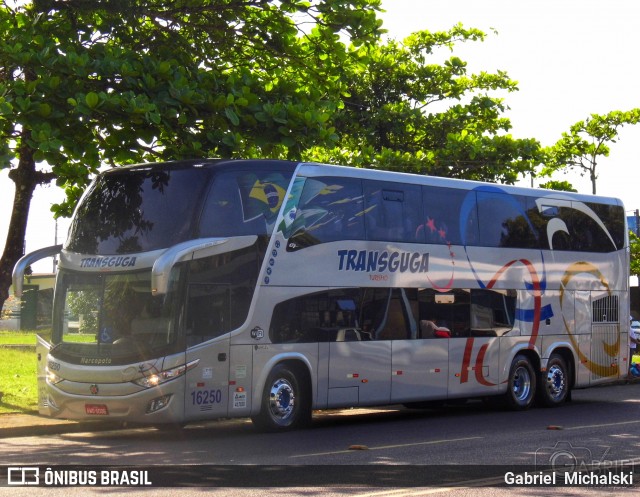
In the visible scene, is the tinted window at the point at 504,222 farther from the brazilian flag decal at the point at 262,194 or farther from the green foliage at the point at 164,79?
the brazilian flag decal at the point at 262,194

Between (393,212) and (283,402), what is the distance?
3839mm

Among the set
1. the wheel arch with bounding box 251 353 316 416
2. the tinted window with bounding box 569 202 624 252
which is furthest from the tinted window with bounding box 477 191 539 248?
the wheel arch with bounding box 251 353 316 416

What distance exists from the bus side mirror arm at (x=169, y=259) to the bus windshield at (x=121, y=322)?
0.51 m

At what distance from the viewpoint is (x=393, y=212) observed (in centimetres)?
1819

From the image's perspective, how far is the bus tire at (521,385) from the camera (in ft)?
67.8

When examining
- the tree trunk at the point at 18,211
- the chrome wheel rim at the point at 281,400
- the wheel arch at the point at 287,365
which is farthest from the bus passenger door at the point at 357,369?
the tree trunk at the point at 18,211

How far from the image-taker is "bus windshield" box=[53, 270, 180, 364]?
14844 millimetres

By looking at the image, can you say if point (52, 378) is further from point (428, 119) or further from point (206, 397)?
point (428, 119)

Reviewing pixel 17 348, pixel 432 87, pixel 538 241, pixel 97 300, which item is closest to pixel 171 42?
pixel 97 300

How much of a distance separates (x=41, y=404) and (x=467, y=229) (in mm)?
8090

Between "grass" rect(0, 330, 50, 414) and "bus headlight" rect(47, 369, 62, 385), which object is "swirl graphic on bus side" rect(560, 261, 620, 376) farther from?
"bus headlight" rect(47, 369, 62, 385)

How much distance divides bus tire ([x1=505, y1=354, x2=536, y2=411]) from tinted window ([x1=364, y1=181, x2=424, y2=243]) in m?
3.76

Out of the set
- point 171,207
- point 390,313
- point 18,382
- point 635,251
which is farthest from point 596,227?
point 635,251

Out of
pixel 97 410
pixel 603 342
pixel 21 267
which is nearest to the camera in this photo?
pixel 97 410
